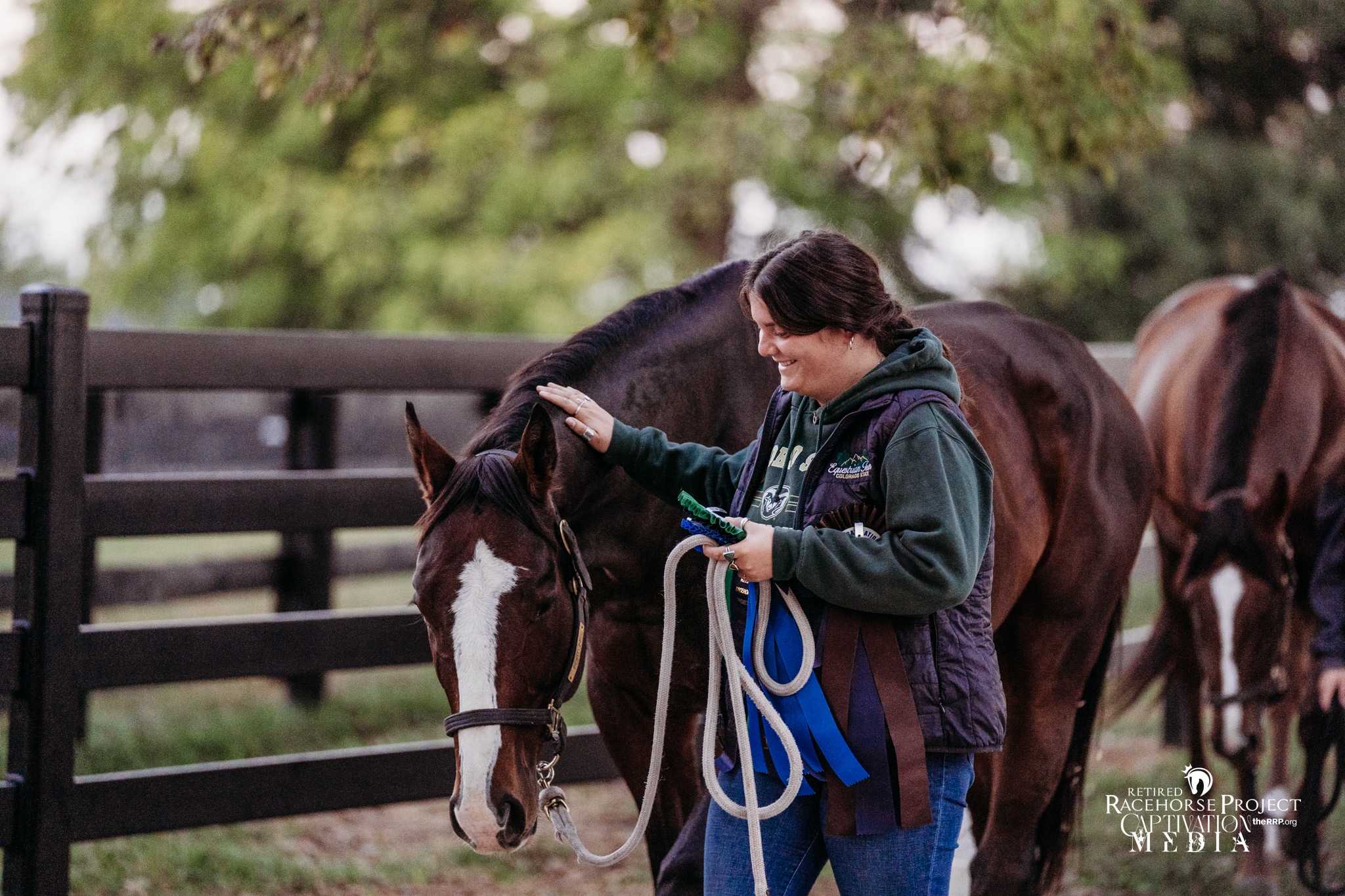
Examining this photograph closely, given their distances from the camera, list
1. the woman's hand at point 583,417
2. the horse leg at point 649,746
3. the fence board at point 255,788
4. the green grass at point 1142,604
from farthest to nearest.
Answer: the green grass at point 1142,604, the fence board at point 255,788, the horse leg at point 649,746, the woman's hand at point 583,417

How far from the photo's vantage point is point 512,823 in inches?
81.0

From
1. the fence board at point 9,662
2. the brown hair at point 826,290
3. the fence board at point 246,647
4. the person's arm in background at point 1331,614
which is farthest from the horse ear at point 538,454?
the person's arm in background at point 1331,614

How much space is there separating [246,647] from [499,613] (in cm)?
192

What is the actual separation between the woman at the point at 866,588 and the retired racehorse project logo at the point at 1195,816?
270 cm

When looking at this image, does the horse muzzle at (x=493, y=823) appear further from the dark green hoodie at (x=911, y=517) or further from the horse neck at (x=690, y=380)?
the horse neck at (x=690, y=380)

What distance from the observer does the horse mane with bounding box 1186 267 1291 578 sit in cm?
416

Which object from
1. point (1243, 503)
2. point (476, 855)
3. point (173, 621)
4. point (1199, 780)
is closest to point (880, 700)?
point (173, 621)

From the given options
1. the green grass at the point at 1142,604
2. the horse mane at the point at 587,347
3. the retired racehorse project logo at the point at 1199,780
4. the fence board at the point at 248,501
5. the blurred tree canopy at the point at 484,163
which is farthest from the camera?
the blurred tree canopy at the point at 484,163

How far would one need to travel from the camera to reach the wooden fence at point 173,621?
326 centimetres

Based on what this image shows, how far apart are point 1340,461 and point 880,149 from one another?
7.53 feet

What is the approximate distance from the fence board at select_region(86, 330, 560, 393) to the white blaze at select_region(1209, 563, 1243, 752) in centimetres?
243

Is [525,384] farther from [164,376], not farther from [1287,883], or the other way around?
[1287,883]

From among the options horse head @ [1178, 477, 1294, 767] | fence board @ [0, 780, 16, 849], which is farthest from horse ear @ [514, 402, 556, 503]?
horse head @ [1178, 477, 1294, 767]

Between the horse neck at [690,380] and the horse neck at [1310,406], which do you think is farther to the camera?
the horse neck at [1310,406]
